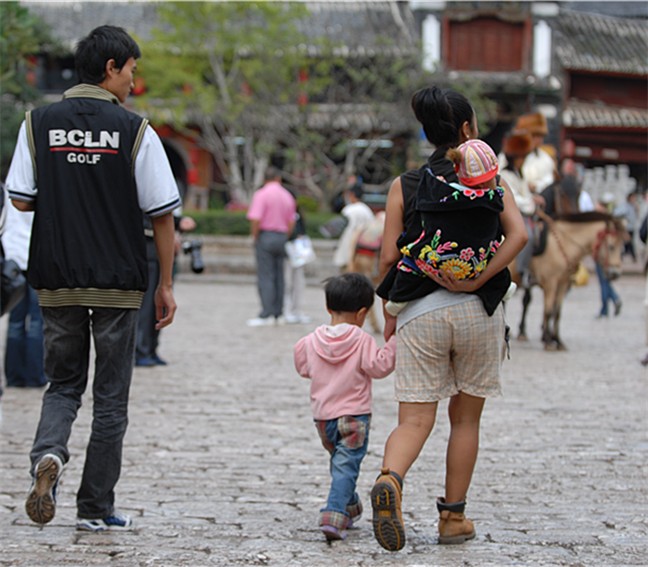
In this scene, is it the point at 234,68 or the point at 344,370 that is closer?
the point at 344,370

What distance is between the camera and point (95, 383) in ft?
16.0

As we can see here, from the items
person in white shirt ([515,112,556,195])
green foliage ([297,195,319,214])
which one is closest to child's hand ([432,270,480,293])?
person in white shirt ([515,112,556,195])

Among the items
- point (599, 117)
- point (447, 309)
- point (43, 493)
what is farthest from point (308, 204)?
point (43, 493)

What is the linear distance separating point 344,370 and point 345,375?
0.07ft

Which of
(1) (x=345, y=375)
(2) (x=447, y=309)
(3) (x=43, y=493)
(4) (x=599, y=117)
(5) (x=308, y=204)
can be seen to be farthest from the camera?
(4) (x=599, y=117)

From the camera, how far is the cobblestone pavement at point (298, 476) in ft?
15.4

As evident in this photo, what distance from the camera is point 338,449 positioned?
16.3ft

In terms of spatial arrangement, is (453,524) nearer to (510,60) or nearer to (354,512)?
(354,512)

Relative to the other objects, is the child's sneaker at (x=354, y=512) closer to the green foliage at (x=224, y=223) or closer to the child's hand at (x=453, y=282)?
the child's hand at (x=453, y=282)

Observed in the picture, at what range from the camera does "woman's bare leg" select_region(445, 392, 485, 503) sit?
4.77 metres

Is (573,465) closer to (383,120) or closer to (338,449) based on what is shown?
(338,449)

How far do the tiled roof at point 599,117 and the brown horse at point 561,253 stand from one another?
25.7 metres

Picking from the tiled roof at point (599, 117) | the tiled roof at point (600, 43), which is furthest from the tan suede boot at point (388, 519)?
the tiled roof at point (600, 43)

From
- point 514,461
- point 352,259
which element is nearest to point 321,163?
point 352,259
